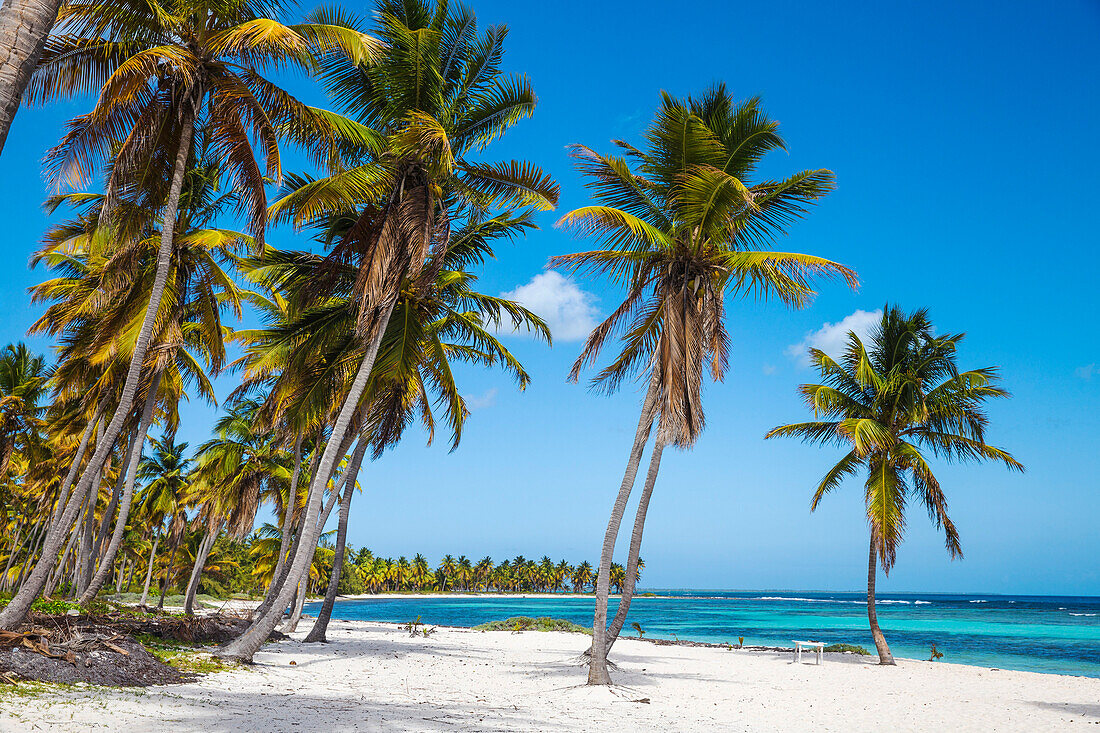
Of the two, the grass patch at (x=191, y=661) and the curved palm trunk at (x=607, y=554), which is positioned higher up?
the curved palm trunk at (x=607, y=554)

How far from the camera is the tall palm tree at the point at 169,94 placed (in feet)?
30.8

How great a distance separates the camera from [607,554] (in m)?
10.8

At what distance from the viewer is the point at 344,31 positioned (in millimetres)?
9609

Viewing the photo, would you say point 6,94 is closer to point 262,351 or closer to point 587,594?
point 262,351

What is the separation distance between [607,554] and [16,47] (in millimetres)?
9383

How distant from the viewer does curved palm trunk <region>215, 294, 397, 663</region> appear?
427 inches

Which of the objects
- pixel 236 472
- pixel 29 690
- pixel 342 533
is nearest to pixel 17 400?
pixel 236 472

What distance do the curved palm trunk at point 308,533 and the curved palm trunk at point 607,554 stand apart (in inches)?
190

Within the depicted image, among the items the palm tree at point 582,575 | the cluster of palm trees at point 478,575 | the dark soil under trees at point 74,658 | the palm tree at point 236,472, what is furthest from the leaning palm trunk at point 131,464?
the palm tree at point 582,575

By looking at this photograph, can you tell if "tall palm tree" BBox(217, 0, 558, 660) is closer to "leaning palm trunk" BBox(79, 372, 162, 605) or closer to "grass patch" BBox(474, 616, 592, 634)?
"leaning palm trunk" BBox(79, 372, 162, 605)

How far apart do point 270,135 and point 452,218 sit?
12.5 feet

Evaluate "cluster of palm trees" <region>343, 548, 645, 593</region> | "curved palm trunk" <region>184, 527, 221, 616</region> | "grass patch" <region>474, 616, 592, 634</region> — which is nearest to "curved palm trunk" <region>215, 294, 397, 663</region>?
"curved palm trunk" <region>184, 527, 221, 616</region>

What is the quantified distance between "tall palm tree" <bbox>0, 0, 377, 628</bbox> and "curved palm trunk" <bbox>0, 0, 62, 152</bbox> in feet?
17.9

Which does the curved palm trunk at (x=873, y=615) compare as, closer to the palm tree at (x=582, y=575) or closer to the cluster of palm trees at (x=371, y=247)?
the cluster of palm trees at (x=371, y=247)
